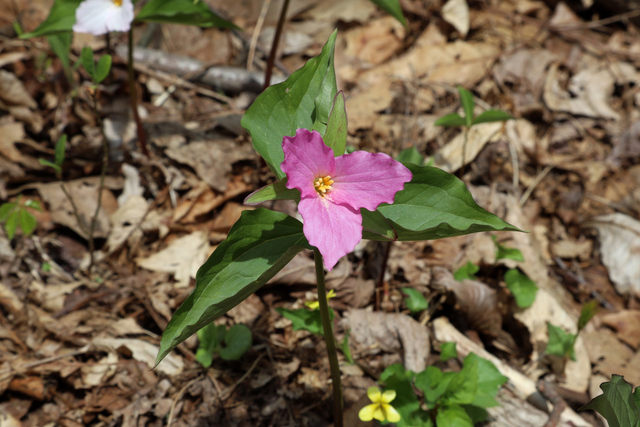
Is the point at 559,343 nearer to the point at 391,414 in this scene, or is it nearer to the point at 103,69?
the point at 391,414

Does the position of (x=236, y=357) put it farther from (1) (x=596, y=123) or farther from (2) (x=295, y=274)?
(1) (x=596, y=123)

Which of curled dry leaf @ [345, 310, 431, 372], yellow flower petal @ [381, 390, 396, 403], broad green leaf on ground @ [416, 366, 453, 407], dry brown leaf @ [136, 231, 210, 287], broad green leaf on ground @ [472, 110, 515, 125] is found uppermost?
broad green leaf on ground @ [472, 110, 515, 125]

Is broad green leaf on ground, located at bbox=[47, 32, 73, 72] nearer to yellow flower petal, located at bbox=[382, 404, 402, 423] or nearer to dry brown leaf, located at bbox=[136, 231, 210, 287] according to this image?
dry brown leaf, located at bbox=[136, 231, 210, 287]

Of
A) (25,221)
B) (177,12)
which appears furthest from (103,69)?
(25,221)

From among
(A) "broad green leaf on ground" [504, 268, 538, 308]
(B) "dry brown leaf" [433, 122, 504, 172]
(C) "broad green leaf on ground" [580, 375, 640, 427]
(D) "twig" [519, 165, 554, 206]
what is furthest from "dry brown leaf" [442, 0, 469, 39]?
(C) "broad green leaf on ground" [580, 375, 640, 427]

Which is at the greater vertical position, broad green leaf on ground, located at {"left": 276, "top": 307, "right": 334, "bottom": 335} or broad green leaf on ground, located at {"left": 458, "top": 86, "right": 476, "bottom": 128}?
broad green leaf on ground, located at {"left": 458, "top": 86, "right": 476, "bottom": 128}

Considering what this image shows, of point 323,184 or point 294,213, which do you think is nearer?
point 323,184
